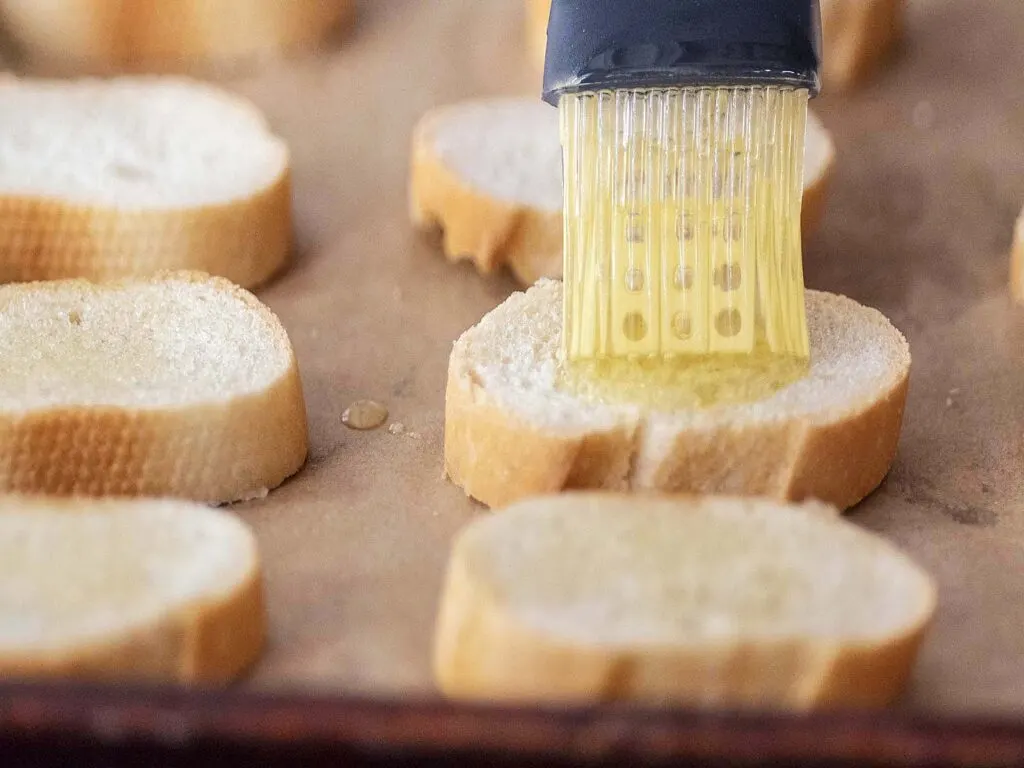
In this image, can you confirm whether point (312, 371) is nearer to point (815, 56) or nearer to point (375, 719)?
point (815, 56)

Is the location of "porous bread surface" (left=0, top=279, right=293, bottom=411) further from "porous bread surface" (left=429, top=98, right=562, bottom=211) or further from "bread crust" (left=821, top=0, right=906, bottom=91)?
"bread crust" (left=821, top=0, right=906, bottom=91)

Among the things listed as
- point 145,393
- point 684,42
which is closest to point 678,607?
point 684,42

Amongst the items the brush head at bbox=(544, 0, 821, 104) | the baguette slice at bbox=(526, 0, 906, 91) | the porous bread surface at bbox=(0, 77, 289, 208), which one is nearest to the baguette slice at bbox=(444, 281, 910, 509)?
the brush head at bbox=(544, 0, 821, 104)

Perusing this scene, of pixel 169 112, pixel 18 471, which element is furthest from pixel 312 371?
pixel 169 112

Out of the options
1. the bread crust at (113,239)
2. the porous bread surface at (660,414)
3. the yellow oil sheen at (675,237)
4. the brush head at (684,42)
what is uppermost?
Answer: the brush head at (684,42)

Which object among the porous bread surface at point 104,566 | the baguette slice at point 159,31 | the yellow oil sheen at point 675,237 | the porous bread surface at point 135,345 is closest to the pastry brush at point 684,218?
the yellow oil sheen at point 675,237

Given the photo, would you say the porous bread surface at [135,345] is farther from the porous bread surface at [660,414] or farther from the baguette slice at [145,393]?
the porous bread surface at [660,414]
